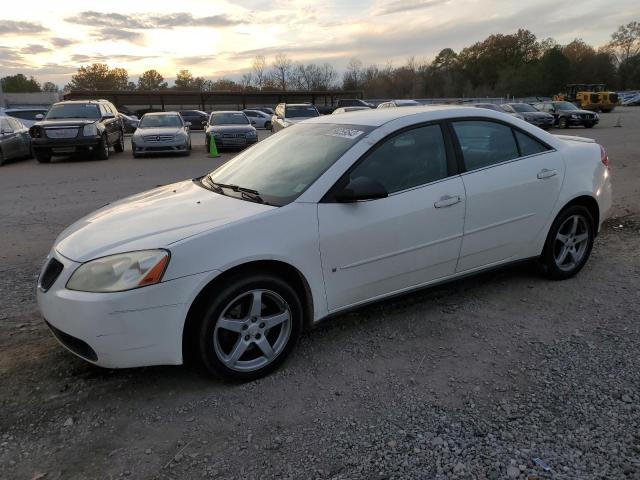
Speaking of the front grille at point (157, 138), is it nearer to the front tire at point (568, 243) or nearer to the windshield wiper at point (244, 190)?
the windshield wiper at point (244, 190)

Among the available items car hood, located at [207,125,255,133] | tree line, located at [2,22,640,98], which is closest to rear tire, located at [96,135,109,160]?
car hood, located at [207,125,255,133]

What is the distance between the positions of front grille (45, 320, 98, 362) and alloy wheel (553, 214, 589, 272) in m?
3.79

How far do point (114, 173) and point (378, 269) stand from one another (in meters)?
10.9

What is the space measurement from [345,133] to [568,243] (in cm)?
240

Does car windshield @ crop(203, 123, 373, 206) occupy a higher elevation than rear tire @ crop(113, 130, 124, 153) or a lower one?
higher

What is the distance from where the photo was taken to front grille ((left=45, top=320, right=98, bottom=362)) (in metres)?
2.86

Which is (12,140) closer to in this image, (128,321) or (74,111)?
(74,111)

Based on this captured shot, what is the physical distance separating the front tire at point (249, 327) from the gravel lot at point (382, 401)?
0.13 metres

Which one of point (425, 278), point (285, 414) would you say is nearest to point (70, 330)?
point (285, 414)

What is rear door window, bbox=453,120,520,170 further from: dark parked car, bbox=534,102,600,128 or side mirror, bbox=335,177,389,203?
dark parked car, bbox=534,102,600,128

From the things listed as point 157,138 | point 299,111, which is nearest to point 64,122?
point 157,138

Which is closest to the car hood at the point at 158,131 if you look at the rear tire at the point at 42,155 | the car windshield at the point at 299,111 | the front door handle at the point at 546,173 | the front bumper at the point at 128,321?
the rear tire at the point at 42,155

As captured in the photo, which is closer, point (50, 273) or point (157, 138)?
point (50, 273)

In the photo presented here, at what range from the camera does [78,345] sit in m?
2.91
